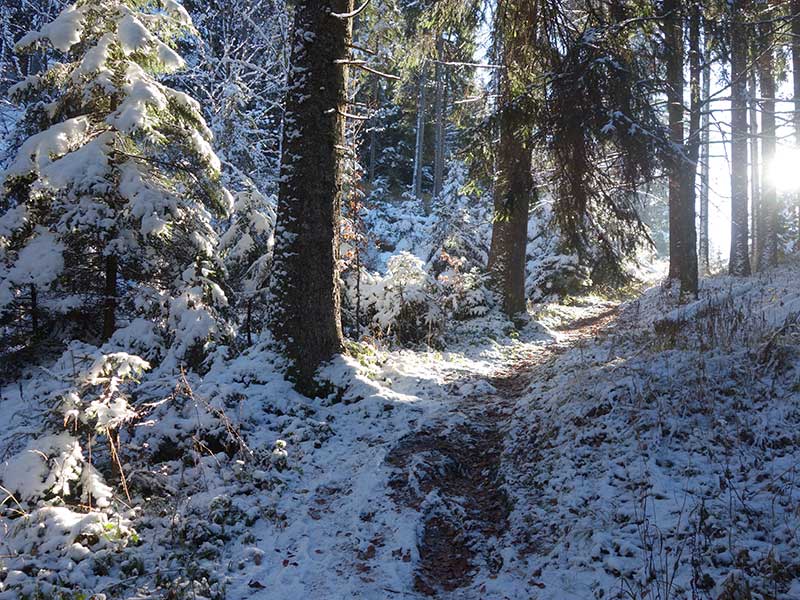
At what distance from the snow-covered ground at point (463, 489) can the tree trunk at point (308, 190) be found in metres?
0.57

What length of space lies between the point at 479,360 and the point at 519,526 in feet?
17.7

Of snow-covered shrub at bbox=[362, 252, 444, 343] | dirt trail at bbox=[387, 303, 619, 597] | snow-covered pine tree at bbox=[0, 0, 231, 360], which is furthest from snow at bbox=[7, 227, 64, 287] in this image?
dirt trail at bbox=[387, 303, 619, 597]

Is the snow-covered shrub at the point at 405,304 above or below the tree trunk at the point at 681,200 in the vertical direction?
below

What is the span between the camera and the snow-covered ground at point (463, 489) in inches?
122

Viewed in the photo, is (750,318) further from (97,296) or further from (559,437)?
(97,296)

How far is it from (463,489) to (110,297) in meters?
6.01

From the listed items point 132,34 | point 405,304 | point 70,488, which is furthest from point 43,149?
point 405,304

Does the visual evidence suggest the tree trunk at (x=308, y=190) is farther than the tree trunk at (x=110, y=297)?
No

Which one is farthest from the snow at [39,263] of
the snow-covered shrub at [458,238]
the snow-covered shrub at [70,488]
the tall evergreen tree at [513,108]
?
the snow-covered shrub at [458,238]

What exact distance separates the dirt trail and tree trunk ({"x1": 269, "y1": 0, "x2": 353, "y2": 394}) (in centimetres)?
201

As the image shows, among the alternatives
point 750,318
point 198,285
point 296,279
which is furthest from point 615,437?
point 198,285

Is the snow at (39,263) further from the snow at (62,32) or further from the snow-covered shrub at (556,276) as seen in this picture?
the snow-covered shrub at (556,276)

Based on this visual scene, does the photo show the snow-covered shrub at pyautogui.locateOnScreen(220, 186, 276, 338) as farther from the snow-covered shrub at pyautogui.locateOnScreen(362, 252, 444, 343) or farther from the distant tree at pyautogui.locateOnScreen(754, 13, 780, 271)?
the distant tree at pyautogui.locateOnScreen(754, 13, 780, 271)

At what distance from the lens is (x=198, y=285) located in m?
7.10
